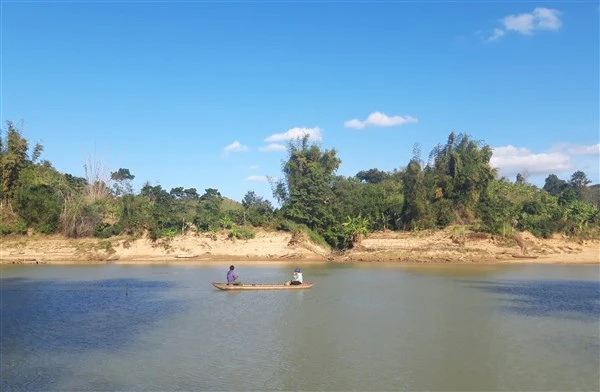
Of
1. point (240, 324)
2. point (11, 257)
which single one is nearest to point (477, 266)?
point (240, 324)

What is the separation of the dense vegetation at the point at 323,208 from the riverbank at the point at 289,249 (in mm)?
929

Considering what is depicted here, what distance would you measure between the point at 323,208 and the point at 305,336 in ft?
102

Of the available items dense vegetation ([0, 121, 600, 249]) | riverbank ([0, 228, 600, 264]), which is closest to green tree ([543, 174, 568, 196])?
dense vegetation ([0, 121, 600, 249])

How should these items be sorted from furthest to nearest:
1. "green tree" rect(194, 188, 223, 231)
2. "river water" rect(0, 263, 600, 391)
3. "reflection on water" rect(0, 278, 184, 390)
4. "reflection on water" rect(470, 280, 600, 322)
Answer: "green tree" rect(194, 188, 223, 231)
"reflection on water" rect(470, 280, 600, 322)
"reflection on water" rect(0, 278, 184, 390)
"river water" rect(0, 263, 600, 391)

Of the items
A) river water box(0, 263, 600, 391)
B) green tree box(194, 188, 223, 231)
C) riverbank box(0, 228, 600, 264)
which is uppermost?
green tree box(194, 188, 223, 231)

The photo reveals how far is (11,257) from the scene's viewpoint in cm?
4069

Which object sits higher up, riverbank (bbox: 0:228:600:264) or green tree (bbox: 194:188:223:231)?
green tree (bbox: 194:188:223:231)

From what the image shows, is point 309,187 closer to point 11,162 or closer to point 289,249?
point 289,249

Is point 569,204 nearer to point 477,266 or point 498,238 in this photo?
point 498,238

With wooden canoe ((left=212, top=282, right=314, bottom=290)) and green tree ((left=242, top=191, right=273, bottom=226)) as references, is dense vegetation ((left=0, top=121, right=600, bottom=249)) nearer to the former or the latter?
green tree ((left=242, top=191, right=273, bottom=226))

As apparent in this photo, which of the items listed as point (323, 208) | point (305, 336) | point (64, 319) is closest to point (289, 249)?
point (323, 208)

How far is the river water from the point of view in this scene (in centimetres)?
1134

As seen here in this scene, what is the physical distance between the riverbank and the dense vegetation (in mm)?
929

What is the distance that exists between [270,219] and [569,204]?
2915 centimetres
